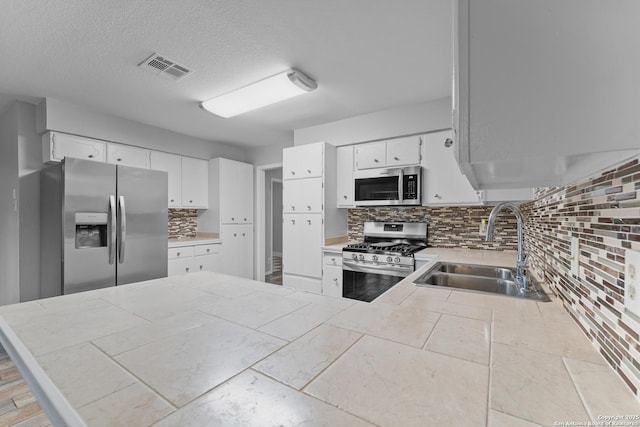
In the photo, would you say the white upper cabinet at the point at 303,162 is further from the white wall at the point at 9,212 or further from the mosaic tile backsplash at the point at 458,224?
the white wall at the point at 9,212

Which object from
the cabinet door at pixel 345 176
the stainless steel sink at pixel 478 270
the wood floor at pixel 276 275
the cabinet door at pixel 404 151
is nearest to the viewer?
the stainless steel sink at pixel 478 270

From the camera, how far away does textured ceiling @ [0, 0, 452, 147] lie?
167cm

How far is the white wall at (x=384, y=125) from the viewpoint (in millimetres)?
2934

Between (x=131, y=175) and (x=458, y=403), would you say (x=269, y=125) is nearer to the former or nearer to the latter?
(x=131, y=175)

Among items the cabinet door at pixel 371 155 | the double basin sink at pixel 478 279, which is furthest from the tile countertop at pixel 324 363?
the cabinet door at pixel 371 155

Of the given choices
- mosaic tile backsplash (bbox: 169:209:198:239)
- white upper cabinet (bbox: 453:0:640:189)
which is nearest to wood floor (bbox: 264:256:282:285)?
mosaic tile backsplash (bbox: 169:209:198:239)

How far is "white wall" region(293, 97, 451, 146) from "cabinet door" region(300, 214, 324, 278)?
3.35 ft

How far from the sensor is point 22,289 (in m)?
2.96

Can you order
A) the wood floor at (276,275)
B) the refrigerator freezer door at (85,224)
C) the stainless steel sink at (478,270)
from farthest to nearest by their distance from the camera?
1. the wood floor at (276,275)
2. the refrigerator freezer door at (85,224)
3. the stainless steel sink at (478,270)

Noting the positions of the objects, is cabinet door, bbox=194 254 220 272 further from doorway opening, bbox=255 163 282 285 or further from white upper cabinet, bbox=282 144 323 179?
white upper cabinet, bbox=282 144 323 179

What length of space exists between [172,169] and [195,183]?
39 cm

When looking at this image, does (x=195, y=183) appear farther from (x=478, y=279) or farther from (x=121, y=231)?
(x=478, y=279)

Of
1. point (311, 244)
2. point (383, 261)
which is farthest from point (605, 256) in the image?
point (311, 244)

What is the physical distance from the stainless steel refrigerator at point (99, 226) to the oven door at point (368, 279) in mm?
1939
